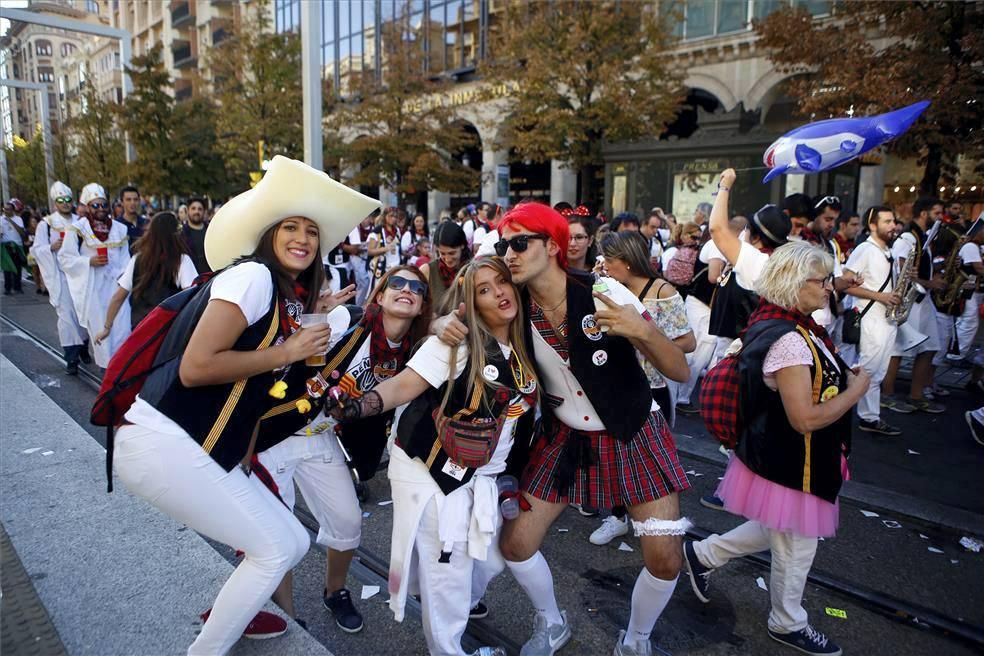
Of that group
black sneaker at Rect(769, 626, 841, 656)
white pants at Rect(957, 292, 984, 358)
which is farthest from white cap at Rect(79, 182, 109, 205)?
white pants at Rect(957, 292, 984, 358)

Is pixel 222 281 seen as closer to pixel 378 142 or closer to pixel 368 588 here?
pixel 368 588

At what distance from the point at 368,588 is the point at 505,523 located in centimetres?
112

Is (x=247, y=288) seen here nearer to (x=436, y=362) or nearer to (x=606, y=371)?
(x=436, y=362)

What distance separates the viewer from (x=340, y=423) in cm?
297

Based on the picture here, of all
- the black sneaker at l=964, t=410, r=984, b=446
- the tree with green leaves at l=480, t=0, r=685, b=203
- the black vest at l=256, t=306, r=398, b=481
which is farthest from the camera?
the tree with green leaves at l=480, t=0, r=685, b=203

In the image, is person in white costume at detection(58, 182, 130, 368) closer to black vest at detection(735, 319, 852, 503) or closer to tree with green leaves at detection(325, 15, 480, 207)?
black vest at detection(735, 319, 852, 503)

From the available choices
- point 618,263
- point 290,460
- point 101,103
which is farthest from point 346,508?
point 101,103

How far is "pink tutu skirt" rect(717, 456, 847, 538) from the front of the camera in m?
2.79

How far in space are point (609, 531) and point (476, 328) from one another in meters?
2.13

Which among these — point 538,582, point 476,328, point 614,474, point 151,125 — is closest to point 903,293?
point 614,474

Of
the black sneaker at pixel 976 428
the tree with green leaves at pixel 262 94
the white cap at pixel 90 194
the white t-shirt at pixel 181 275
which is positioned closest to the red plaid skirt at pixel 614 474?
the white t-shirt at pixel 181 275

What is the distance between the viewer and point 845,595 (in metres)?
3.37

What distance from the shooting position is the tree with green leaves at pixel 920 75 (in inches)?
411

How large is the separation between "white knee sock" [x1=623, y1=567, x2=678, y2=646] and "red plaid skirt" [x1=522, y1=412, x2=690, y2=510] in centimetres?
32
